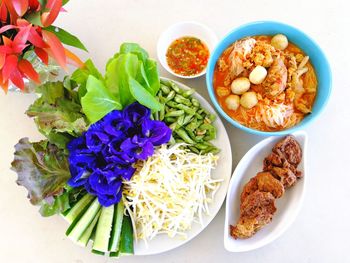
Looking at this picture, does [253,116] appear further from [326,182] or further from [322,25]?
[322,25]

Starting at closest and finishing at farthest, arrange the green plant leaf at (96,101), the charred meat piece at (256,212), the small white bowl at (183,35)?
the green plant leaf at (96,101) < the charred meat piece at (256,212) < the small white bowl at (183,35)

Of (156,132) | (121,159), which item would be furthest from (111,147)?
(156,132)

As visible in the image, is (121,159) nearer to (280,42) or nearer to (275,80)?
(275,80)

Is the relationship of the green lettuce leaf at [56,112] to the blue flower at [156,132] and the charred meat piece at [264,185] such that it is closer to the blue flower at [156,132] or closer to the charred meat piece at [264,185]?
the blue flower at [156,132]

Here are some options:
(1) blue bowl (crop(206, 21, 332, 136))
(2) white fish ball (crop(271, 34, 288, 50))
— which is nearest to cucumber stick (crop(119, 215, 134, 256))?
(1) blue bowl (crop(206, 21, 332, 136))

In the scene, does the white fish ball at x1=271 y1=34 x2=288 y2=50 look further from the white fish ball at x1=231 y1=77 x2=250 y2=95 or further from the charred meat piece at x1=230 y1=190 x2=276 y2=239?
the charred meat piece at x1=230 y1=190 x2=276 y2=239

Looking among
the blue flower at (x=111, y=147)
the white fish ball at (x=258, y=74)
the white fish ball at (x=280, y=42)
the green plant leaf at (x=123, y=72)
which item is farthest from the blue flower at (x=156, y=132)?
the white fish ball at (x=280, y=42)

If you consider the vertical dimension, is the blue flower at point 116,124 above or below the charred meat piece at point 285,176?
above
